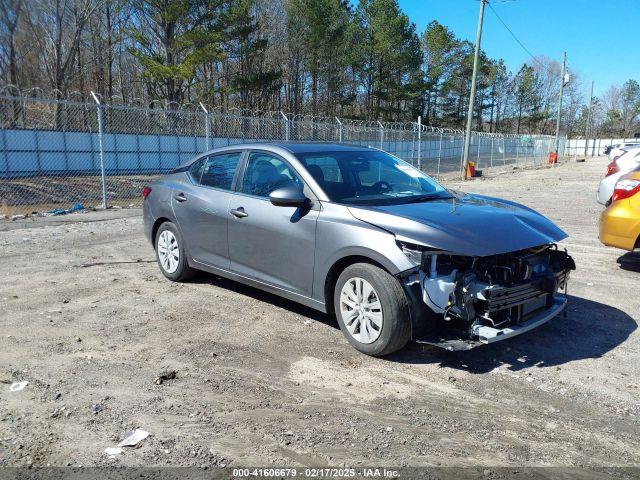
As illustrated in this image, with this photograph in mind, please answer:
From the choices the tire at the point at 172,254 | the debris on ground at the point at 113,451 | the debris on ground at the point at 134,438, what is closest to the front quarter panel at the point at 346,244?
the debris on ground at the point at 134,438

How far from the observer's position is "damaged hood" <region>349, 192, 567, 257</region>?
379cm

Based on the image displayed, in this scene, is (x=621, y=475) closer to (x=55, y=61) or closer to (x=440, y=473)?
(x=440, y=473)

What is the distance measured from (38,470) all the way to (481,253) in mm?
2992

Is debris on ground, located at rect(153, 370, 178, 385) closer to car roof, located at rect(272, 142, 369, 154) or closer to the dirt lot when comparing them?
the dirt lot

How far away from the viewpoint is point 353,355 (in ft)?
13.8

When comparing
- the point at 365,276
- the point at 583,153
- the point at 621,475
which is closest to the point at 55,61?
the point at 365,276

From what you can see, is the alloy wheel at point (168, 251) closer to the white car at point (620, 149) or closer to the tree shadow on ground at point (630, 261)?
the tree shadow on ground at point (630, 261)

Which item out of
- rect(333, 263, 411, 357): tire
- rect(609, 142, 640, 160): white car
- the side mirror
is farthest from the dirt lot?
rect(609, 142, 640, 160): white car

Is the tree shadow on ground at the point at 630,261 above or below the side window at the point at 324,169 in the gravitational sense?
below

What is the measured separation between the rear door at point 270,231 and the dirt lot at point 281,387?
0.49 metres

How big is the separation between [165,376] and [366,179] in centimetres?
244

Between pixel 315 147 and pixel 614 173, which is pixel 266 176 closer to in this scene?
pixel 315 147

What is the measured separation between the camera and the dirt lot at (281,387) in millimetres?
2955

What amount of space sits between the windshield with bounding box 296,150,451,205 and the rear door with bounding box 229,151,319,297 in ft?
0.71
